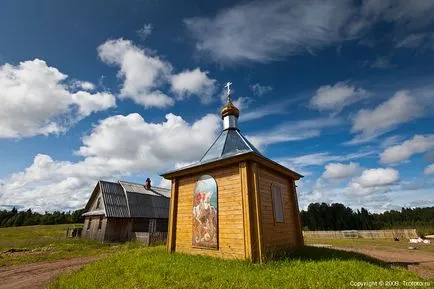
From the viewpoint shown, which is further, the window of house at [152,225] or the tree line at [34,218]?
the tree line at [34,218]

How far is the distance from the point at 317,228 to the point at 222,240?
6194 centimetres

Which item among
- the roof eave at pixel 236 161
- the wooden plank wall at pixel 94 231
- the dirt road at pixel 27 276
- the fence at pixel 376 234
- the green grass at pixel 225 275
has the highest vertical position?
the roof eave at pixel 236 161

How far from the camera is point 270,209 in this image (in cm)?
1125

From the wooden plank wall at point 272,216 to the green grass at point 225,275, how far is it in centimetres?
147

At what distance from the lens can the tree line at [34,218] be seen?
7850cm

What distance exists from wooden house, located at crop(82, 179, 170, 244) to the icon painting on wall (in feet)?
46.0

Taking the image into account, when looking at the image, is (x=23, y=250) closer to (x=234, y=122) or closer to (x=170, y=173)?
(x=170, y=173)

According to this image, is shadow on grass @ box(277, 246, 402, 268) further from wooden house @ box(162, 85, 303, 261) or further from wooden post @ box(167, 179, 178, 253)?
wooden post @ box(167, 179, 178, 253)

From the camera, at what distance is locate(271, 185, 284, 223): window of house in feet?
38.1

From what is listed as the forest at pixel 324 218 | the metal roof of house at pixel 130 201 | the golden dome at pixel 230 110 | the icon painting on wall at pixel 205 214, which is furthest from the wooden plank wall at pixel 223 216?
the forest at pixel 324 218

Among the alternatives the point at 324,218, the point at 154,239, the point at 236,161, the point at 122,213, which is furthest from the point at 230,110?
the point at 324,218

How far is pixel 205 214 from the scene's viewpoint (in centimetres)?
1144

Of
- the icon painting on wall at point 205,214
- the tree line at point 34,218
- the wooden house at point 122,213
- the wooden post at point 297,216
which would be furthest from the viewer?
the tree line at point 34,218

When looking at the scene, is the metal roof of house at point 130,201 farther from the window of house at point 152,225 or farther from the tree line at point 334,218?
the tree line at point 334,218
